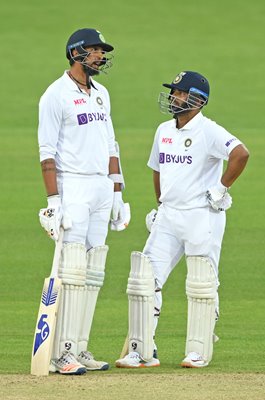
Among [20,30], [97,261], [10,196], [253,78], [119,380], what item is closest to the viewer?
[119,380]

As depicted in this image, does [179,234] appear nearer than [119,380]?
A: No

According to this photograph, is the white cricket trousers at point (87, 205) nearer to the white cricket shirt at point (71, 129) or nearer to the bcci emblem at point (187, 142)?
the white cricket shirt at point (71, 129)

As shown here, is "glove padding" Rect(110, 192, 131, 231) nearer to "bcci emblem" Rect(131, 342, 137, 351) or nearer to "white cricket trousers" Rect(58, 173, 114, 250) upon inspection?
"white cricket trousers" Rect(58, 173, 114, 250)

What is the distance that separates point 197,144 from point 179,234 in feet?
1.84

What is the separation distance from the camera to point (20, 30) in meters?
30.7

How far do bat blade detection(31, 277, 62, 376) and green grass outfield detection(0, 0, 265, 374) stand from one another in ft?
0.75

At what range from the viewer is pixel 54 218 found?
8.06 meters

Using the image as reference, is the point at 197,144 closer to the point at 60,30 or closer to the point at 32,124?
the point at 32,124

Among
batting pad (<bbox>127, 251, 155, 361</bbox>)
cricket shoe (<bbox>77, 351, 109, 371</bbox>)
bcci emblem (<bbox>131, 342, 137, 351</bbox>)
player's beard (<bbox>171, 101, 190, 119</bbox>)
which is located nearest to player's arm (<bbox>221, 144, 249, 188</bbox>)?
player's beard (<bbox>171, 101, 190, 119</bbox>)

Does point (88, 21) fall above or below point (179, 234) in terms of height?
above

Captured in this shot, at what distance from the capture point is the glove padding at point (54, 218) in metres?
8.07

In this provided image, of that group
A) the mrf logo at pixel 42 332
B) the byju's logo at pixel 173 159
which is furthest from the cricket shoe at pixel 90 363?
the byju's logo at pixel 173 159

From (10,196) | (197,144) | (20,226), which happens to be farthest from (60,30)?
(197,144)

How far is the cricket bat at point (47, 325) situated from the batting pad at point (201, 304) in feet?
2.84
